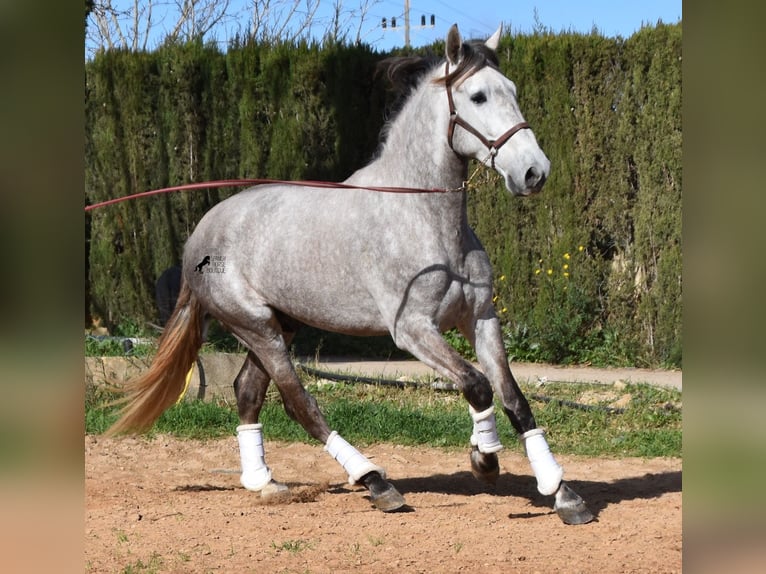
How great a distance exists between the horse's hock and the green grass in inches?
6.0

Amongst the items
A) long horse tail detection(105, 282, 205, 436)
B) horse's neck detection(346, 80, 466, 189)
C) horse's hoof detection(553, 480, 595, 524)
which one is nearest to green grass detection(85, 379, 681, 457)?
long horse tail detection(105, 282, 205, 436)

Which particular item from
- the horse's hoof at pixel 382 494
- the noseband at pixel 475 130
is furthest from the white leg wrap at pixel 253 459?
the noseband at pixel 475 130

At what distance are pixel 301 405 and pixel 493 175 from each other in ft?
16.5

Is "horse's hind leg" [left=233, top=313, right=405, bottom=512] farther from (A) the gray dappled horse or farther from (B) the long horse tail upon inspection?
(B) the long horse tail

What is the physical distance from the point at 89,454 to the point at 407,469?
6.86ft

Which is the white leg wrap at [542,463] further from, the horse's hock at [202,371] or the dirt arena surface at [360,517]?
the horse's hock at [202,371]

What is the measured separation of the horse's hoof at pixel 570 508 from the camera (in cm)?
467

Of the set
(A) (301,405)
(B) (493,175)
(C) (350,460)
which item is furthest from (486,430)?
(B) (493,175)

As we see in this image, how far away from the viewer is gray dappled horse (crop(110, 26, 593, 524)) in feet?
15.2

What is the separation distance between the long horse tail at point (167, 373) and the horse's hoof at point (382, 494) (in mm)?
1300
